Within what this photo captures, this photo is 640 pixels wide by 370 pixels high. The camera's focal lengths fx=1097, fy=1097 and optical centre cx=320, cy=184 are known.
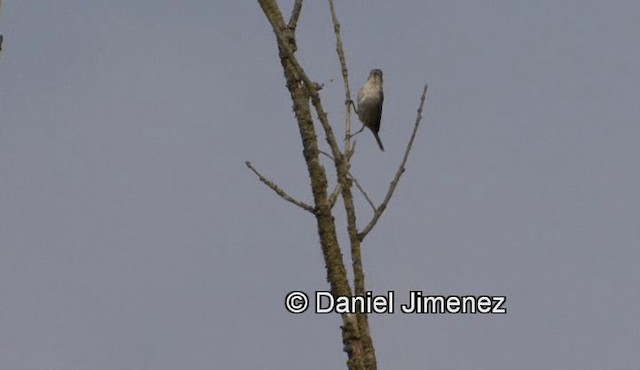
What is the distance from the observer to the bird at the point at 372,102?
17719 mm

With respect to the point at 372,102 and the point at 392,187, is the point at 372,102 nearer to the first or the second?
the point at 372,102

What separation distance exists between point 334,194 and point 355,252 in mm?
492

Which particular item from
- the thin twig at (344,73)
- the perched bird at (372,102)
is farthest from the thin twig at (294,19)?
the perched bird at (372,102)

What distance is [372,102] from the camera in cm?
1775

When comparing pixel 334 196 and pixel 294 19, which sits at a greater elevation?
pixel 294 19

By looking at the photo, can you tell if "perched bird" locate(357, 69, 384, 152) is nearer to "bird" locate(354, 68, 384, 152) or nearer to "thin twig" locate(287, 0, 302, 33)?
"bird" locate(354, 68, 384, 152)

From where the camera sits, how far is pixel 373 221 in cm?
495

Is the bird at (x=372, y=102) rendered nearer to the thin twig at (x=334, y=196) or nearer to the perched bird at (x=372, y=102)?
the perched bird at (x=372, y=102)

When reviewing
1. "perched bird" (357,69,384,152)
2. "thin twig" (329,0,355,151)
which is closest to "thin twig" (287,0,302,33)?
"thin twig" (329,0,355,151)

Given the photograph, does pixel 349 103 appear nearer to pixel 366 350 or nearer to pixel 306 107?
pixel 306 107

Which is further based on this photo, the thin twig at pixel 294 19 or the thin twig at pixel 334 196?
the thin twig at pixel 294 19

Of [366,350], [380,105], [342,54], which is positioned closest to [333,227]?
[366,350]

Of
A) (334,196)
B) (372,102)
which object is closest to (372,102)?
(372,102)

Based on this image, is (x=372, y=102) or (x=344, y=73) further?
(x=372, y=102)
